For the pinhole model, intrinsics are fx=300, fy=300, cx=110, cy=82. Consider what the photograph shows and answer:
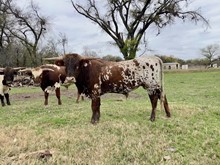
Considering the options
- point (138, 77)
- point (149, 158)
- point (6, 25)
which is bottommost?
point (149, 158)

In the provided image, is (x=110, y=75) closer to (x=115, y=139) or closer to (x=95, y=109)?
(x=95, y=109)

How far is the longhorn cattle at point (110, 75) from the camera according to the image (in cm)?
662

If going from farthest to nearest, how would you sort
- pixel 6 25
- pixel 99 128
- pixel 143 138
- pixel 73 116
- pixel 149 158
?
pixel 6 25
pixel 73 116
pixel 99 128
pixel 143 138
pixel 149 158

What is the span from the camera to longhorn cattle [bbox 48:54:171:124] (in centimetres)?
662

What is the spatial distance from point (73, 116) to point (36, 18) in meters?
32.3

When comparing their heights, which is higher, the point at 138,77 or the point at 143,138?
the point at 138,77

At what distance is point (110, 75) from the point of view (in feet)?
21.9

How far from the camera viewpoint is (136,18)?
3597 cm

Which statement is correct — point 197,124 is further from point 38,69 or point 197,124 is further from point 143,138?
point 38,69

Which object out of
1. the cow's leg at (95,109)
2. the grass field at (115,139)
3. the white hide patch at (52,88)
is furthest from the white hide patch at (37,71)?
the cow's leg at (95,109)

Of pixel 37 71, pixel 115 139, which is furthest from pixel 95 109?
pixel 37 71

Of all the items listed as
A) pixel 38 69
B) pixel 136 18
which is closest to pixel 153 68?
pixel 38 69

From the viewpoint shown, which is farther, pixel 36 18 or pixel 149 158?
pixel 36 18

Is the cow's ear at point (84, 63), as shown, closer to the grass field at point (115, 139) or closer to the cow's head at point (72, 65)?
the cow's head at point (72, 65)
